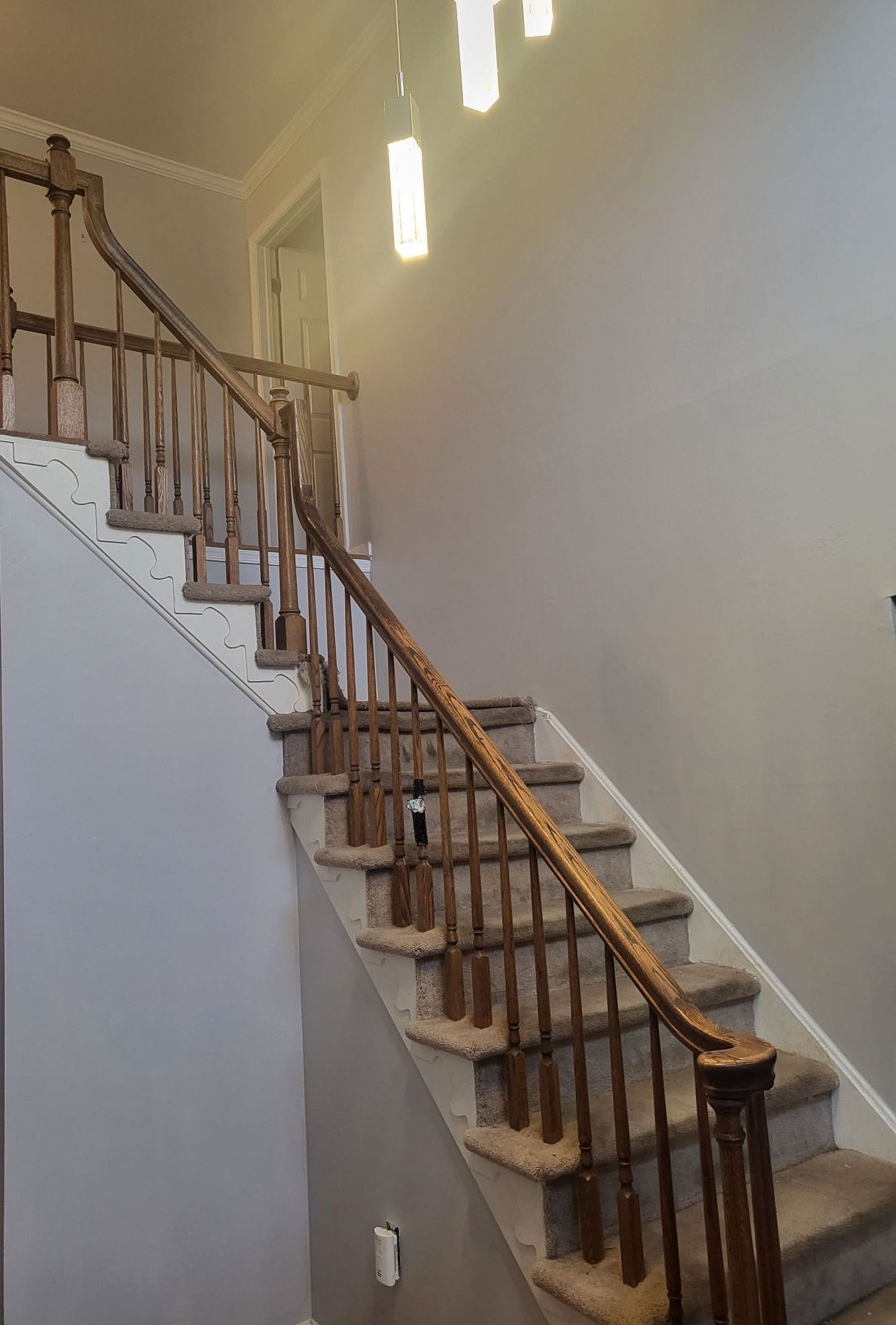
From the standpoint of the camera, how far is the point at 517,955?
2521mm

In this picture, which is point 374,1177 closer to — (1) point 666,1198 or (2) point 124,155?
(1) point 666,1198

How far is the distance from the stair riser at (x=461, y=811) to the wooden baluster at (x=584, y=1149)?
2.43 ft

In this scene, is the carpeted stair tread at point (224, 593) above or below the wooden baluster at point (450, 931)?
above

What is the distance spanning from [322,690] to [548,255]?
1.80 m

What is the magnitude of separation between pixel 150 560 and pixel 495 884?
145cm

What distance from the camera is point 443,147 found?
3.95 meters

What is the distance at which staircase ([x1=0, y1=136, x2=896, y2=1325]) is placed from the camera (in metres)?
1.70

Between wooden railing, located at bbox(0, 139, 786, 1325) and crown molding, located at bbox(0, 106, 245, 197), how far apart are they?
2.31 meters

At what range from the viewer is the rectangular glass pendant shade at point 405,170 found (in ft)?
6.37

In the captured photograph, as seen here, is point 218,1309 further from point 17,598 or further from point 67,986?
point 17,598

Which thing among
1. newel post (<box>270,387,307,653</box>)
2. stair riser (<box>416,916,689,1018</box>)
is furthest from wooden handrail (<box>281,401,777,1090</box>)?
stair riser (<box>416,916,689,1018</box>)

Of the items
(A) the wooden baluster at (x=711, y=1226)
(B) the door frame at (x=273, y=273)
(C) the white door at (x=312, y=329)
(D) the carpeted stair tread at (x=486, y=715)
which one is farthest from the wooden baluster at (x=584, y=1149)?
(C) the white door at (x=312, y=329)

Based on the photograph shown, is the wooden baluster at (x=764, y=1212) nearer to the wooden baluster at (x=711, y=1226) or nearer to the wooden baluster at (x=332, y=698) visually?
the wooden baluster at (x=711, y=1226)

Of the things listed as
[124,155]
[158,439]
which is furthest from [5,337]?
[124,155]
